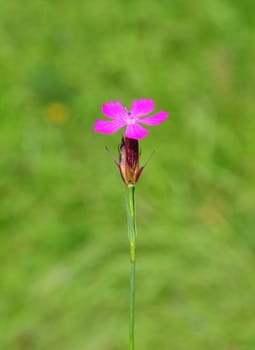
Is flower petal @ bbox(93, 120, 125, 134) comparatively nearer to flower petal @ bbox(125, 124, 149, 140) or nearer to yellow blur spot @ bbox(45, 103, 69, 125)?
flower petal @ bbox(125, 124, 149, 140)

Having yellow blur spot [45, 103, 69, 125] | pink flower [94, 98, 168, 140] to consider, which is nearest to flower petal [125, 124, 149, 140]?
pink flower [94, 98, 168, 140]

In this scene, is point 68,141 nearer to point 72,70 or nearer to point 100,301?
point 72,70

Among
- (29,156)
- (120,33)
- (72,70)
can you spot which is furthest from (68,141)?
(120,33)

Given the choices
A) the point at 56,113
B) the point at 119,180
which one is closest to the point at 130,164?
the point at 119,180

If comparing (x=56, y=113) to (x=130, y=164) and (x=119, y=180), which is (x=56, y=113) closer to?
(x=119, y=180)

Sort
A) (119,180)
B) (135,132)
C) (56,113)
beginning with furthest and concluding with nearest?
(56,113)
(119,180)
(135,132)
